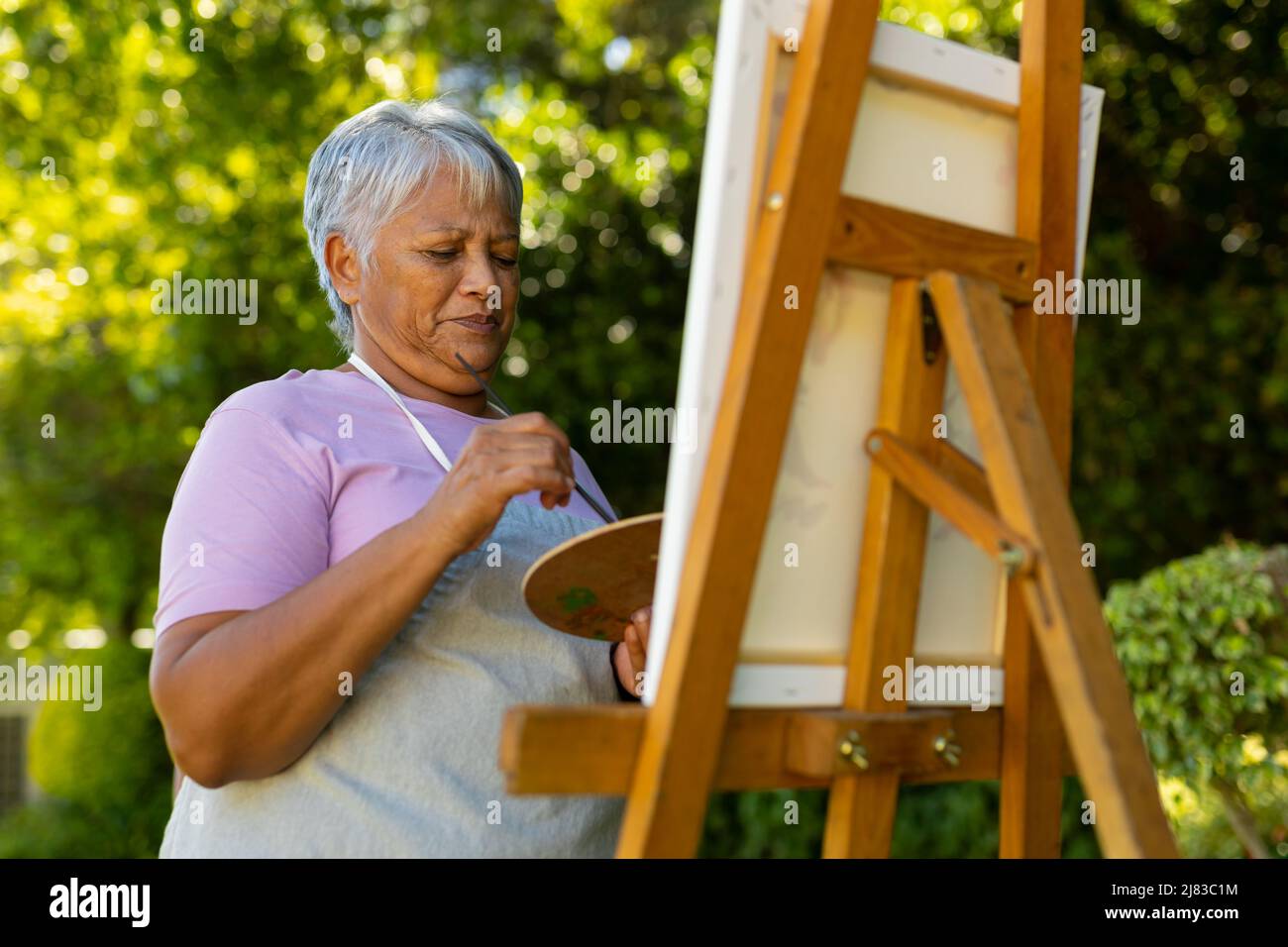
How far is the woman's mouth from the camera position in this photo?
204 cm

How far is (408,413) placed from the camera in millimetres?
1982

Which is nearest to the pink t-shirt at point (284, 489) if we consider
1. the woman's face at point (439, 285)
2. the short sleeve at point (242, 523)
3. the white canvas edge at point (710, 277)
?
the short sleeve at point (242, 523)

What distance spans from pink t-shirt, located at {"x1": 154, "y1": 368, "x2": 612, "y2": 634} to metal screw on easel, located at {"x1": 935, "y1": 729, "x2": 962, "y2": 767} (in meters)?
0.73

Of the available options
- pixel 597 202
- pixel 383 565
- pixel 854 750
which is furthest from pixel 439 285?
pixel 597 202

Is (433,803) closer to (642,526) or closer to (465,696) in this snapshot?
(465,696)

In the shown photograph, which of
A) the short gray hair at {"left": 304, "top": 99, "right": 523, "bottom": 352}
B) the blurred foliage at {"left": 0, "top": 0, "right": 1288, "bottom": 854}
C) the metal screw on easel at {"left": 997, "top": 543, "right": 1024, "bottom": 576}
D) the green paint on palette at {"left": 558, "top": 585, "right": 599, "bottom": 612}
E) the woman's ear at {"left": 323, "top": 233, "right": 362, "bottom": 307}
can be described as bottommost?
the green paint on palette at {"left": 558, "top": 585, "right": 599, "bottom": 612}

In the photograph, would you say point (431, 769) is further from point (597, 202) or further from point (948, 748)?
point (597, 202)

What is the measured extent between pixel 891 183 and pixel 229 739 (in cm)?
100

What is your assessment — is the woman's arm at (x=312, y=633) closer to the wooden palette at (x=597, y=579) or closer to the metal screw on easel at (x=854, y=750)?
the wooden palette at (x=597, y=579)

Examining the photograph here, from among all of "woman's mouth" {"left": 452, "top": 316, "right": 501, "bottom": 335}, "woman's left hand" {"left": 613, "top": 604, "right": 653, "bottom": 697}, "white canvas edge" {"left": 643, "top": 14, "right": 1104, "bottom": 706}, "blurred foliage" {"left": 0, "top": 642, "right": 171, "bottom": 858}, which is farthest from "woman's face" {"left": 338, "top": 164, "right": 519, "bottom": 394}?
"blurred foliage" {"left": 0, "top": 642, "right": 171, "bottom": 858}

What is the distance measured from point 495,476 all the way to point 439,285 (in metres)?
0.57

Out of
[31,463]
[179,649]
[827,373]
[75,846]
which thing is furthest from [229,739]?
[31,463]

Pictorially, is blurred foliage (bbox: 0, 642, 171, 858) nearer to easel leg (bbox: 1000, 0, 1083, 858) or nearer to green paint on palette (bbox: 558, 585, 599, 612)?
green paint on palette (bbox: 558, 585, 599, 612)

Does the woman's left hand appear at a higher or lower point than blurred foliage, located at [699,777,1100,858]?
higher
